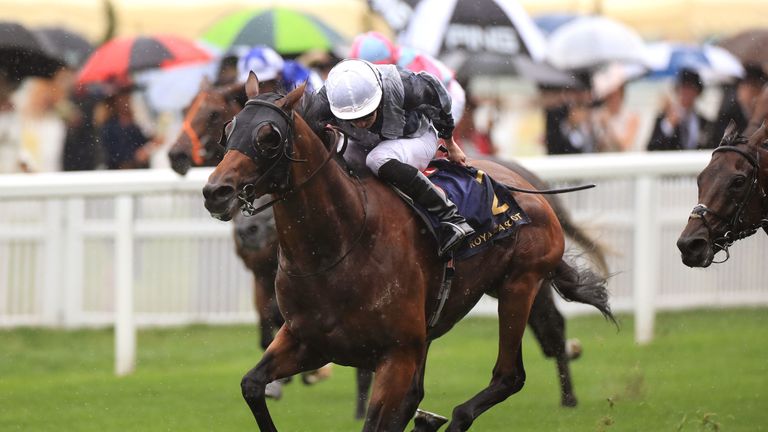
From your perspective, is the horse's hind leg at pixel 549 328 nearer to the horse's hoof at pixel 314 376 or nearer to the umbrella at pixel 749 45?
the horse's hoof at pixel 314 376

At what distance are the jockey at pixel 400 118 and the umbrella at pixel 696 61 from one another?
9923mm

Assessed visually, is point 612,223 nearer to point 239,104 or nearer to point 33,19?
point 239,104

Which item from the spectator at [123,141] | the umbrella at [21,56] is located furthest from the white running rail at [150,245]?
the umbrella at [21,56]

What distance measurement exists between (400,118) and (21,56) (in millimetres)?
7848

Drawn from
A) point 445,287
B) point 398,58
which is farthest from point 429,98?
point 398,58

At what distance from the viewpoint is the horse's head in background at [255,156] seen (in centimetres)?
523

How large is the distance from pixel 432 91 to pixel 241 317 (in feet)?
14.5

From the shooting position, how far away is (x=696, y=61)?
54.9 feet

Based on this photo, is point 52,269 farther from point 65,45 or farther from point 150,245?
point 65,45

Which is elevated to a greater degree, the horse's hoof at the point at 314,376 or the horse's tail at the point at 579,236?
the horse's tail at the point at 579,236

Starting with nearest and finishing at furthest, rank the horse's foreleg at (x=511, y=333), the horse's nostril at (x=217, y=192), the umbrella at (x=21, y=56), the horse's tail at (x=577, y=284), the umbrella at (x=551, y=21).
A: the horse's nostril at (x=217, y=192) → the horse's foreleg at (x=511, y=333) → the horse's tail at (x=577, y=284) → the umbrella at (x=21, y=56) → the umbrella at (x=551, y=21)

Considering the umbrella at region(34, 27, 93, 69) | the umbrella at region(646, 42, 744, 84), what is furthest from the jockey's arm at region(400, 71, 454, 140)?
the umbrella at region(646, 42, 744, 84)

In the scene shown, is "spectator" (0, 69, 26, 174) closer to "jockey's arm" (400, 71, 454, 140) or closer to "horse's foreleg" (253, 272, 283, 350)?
"horse's foreleg" (253, 272, 283, 350)

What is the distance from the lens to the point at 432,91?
6.32m
